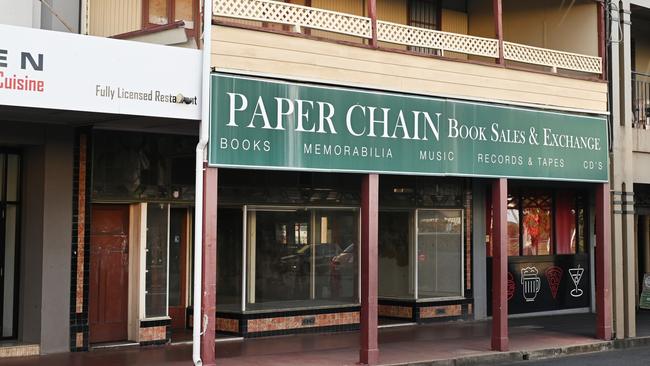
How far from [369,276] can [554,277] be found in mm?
9209

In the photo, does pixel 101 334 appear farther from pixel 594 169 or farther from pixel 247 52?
pixel 594 169

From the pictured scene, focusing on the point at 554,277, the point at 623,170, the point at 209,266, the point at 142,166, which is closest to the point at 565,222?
the point at 554,277

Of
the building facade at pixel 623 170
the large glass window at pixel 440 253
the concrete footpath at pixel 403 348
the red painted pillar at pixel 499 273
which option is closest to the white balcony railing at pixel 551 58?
the building facade at pixel 623 170

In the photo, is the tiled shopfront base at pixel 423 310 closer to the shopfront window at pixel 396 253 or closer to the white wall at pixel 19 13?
the shopfront window at pixel 396 253

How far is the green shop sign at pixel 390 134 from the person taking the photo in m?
12.4

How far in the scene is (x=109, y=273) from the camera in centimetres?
1473

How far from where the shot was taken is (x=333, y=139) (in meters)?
13.4

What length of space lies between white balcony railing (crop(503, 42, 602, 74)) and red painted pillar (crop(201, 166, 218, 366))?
6.59m

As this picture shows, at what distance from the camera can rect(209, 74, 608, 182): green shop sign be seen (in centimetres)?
1243

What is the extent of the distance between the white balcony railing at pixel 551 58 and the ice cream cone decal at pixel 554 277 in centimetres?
582

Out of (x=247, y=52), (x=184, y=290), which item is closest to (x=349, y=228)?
(x=184, y=290)

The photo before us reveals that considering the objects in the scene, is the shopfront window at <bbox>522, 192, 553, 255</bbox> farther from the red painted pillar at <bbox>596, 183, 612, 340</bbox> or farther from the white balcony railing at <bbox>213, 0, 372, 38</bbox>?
the white balcony railing at <bbox>213, 0, 372, 38</bbox>

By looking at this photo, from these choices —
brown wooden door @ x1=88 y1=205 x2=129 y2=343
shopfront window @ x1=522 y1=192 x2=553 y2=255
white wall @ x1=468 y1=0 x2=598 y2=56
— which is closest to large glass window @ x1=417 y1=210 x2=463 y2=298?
shopfront window @ x1=522 y1=192 x2=553 y2=255

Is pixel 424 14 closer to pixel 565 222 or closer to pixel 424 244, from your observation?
pixel 424 244
